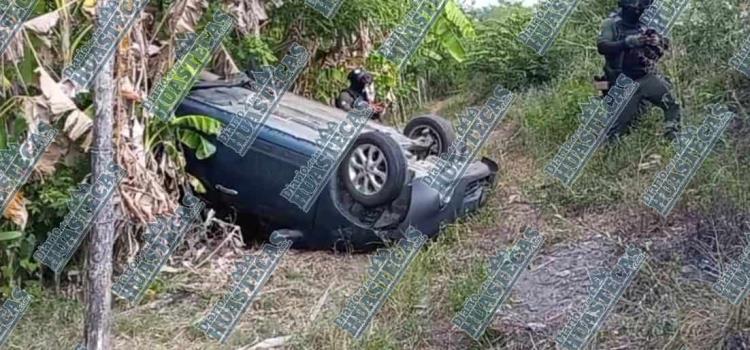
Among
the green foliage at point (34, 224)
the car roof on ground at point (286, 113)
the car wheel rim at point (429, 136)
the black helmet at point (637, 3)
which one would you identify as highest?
the black helmet at point (637, 3)

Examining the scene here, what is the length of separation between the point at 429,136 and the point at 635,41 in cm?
155

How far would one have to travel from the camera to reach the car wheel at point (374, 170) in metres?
4.44

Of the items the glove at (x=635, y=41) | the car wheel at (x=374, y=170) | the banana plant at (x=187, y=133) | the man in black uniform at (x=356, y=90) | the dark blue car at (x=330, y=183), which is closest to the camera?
the car wheel at (x=374, y=170)

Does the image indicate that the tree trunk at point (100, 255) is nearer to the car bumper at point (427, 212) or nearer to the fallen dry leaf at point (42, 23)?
the fallen dry leaf at point (42, 23)

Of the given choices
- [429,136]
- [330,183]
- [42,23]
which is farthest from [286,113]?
[42,23]

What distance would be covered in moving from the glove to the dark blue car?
1.21 meters

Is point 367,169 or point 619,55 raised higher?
point 619,55

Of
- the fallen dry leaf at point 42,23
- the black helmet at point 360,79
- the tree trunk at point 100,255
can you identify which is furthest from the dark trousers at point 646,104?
the fallen dry leaf at point 42,23

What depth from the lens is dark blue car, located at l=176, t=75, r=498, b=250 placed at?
4.55m

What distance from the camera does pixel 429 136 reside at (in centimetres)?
561

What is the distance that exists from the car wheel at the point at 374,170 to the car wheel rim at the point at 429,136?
0.99m

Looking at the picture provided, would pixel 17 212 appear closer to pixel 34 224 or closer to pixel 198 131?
pixel 34 224

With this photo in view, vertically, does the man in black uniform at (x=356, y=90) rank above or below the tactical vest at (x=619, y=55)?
below

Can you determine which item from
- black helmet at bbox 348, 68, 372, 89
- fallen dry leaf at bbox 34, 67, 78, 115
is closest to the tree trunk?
fallen dry leaf at bbox 34, 67, 78, 115
